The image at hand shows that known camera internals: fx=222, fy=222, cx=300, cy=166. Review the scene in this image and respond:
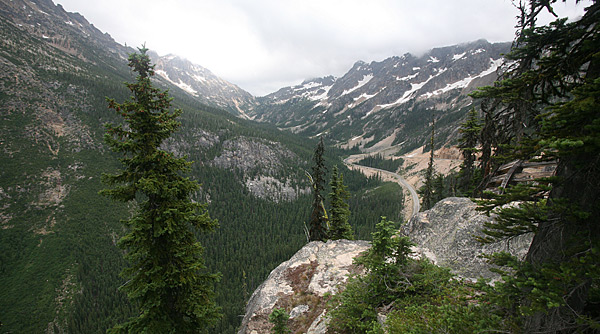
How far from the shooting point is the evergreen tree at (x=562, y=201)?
9.50ft

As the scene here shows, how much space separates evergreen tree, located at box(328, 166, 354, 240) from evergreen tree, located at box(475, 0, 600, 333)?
2093 centimetres

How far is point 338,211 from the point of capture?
2570 cm

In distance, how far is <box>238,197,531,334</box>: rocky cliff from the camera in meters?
9.80

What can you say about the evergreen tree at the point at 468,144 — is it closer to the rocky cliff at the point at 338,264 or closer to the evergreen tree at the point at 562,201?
the rocky cliff at the point at 338,264

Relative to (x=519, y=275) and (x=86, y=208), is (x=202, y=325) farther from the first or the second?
(x=86, y=208)

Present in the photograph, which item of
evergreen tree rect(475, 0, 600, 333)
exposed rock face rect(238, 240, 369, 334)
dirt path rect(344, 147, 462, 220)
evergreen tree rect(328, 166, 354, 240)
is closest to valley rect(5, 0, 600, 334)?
evergreen tree rect(475, 0, 600, 333)

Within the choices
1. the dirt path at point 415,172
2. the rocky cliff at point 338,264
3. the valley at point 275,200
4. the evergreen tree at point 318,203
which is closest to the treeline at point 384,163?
the valley at point 275,200

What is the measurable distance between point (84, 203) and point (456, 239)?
137652 millimetres

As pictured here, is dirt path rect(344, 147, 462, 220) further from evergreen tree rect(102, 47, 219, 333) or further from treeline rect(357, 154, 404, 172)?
evergreen tree rect(102, 47, 219, 333)

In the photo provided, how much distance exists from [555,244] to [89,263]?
394ft

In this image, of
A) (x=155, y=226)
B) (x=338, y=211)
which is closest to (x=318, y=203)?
(x=338, y=211)

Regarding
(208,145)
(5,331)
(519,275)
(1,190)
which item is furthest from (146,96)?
(208,145)

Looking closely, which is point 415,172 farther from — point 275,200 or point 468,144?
point 468,144

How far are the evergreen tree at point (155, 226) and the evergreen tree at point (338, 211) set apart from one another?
1792 cm
